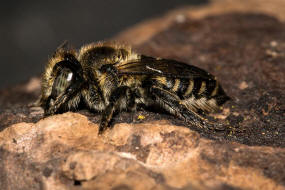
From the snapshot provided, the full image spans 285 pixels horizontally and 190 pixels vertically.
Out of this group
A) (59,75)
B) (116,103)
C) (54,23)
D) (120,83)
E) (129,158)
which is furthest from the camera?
(54,23)

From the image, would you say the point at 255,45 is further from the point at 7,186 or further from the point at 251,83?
the point at 7,186

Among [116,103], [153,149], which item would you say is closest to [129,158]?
[153,149]

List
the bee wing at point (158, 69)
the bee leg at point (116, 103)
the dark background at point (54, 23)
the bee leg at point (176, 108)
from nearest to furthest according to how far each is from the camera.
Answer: the bee leg at point (116, 103)
the bee leg at point (176, 108)
the bee wing at point (158, 69)
the dark background at point (54, 23)

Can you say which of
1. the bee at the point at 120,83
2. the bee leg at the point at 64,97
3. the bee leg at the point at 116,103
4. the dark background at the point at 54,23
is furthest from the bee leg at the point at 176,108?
the dark background at the point at 54,23

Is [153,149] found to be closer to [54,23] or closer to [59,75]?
[59,75]

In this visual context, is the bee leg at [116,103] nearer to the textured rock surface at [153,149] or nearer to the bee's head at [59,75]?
the textured rock surface at [153,149]

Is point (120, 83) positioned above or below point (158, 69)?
below

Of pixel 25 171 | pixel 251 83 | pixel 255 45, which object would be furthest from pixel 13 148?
pixel 255 45
